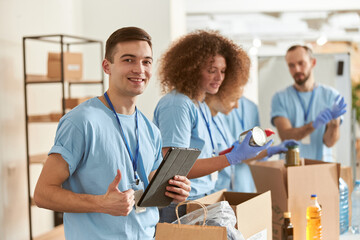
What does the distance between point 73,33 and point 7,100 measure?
4.04 ft

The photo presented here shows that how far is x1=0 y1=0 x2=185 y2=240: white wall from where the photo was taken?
386 centimetres

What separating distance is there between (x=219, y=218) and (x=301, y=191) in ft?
2.28

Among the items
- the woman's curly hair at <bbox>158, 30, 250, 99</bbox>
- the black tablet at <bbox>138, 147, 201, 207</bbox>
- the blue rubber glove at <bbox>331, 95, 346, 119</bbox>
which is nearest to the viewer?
the black tablet at <bbox>138, 147, 201, 207</bbox>

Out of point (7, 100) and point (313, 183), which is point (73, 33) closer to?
point (7, 100)

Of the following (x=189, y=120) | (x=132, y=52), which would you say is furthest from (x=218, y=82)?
(x=132, y=52)

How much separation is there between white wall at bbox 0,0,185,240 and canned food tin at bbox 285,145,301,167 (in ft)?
5.37

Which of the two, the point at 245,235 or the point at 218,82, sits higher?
the point at 218,82

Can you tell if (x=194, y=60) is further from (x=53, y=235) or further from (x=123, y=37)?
(x=53, y=235)

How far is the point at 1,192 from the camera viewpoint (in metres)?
3.79

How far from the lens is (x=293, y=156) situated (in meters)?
2.09

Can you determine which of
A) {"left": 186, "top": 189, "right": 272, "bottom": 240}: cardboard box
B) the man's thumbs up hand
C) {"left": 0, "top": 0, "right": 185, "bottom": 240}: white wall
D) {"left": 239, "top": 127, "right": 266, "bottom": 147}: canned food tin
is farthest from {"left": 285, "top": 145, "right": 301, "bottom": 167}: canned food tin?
{"left": 0, "top": 0, "right": 185, "bottom": 240}: white wall

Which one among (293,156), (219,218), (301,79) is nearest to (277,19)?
(301,79)

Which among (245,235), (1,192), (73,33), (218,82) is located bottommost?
(1,192)

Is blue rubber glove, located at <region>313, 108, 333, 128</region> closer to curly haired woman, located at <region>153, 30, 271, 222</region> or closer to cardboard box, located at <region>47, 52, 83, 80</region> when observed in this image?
curly haired woman, located at <region>153, 30, 271, 222</region>
